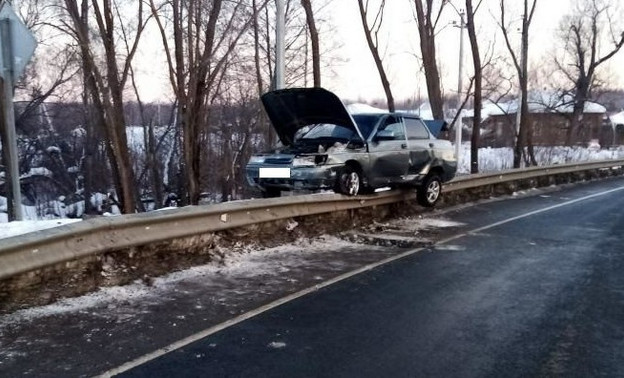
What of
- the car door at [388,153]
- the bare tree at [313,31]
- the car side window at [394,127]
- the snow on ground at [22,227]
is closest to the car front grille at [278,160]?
the car door at [388,153]

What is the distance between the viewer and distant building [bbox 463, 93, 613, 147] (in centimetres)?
4944

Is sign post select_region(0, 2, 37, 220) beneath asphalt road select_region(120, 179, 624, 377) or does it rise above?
above

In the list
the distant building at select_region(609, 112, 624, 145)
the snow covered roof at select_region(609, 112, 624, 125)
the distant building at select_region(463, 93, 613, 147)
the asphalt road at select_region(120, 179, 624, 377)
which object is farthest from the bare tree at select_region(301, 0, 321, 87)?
the snow covered roof at select_region(609, 112, 624, 125)

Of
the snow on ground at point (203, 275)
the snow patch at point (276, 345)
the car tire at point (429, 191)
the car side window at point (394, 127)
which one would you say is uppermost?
the car side window at point (394, 127)

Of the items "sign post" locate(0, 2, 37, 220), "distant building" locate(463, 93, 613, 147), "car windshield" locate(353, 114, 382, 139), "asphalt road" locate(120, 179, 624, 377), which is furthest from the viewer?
"distant building" locate(463, 93, 613, 147)

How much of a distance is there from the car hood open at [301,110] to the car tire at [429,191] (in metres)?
2.39

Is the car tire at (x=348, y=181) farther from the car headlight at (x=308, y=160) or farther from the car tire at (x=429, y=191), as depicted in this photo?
the car tire at (x=429, y=191)

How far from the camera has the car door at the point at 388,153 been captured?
10.2m

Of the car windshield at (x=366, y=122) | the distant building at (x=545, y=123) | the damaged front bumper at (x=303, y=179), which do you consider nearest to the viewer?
the damaged front bumper at (x=303, y=179)

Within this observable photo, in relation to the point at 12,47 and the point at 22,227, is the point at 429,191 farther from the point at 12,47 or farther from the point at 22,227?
the point at 12,47

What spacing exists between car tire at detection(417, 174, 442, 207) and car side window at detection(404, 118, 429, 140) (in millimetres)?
874

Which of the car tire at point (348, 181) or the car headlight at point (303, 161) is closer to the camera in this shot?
the car headlight at point (303, 161)

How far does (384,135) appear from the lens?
1038 centimetres

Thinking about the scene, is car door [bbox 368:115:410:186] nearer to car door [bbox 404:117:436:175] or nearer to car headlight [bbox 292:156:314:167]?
car door [bbox 404:117:436:175]
